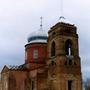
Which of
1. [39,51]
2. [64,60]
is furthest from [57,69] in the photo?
[39,51]

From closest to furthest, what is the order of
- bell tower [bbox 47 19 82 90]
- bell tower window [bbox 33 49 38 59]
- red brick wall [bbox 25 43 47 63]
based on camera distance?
bell tower [bbox 47 19 82 90] → red brick wall [bbox 25 43 47 63] → bell tower window [bbox 33 49 38 59]

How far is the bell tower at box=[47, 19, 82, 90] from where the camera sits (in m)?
33.7

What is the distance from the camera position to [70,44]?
35312 mm

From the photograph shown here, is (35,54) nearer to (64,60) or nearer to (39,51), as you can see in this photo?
(39,51)

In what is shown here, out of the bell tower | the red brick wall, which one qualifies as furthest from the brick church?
the red brick wall

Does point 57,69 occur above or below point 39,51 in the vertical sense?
below

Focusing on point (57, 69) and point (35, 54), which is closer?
point (57, 69)

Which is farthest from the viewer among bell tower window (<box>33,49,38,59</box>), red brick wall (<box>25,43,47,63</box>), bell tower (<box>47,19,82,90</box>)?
bell tower window (<box>33,49,38,59</box>)

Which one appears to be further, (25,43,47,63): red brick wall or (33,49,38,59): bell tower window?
(33,49,38,59): bell tower window

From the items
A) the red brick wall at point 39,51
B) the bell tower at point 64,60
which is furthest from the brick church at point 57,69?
the red brick wall at point 39,51

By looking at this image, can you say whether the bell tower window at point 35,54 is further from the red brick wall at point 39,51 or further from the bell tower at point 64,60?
the bell tower at point 64,60

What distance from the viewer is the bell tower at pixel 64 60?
111ft

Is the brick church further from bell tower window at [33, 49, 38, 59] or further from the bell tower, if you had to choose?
bell tower window at [33, 49, 38, 59]

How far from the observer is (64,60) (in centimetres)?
3403
